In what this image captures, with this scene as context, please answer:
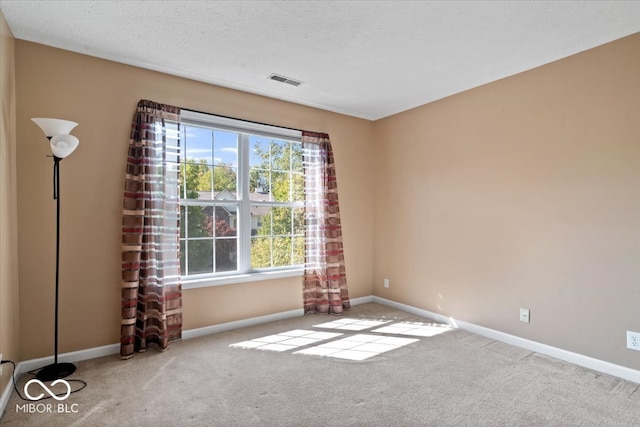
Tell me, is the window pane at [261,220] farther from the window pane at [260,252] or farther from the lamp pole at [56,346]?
the lamp pole at [56,346]

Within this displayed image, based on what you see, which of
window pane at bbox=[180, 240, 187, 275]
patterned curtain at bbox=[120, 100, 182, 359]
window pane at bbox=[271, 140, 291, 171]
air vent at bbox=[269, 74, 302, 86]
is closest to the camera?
patterned curtain at bbox=[120, 100, 182, 359]

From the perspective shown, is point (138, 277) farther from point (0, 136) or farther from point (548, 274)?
point (548, 274)

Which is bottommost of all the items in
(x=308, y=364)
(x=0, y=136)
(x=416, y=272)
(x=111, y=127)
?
(x=308, y=364)

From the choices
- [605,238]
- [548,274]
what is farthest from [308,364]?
[605,238]

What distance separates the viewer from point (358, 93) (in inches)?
151

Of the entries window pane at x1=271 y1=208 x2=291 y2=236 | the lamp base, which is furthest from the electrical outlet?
the lamp base

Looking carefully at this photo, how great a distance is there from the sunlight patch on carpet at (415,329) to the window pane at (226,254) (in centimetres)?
171

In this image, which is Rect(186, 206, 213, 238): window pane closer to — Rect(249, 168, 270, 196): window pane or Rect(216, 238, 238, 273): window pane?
Rect(216, 238, 238, 273): window pane

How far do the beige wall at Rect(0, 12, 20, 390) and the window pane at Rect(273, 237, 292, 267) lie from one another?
7.60ft

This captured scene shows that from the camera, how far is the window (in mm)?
3529

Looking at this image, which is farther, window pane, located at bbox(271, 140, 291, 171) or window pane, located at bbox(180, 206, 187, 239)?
window pane, located at bbox(271, 140, 291, 171)

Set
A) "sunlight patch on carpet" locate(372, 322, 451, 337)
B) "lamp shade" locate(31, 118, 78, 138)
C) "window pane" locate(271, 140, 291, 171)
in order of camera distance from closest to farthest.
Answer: "lamp shade" locate(31, 118, 78, 138), "sunlight patch on carpet" locate(372, 322, 451, 337), "window pane" locate(271, 140, 291, 171)

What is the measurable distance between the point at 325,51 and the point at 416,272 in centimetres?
275

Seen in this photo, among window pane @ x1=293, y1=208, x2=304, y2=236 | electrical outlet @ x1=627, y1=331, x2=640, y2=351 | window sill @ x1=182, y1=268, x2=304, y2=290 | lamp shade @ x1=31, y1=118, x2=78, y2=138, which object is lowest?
electrical outlet @ x1=627, y1=331, x2=640, y2=351
